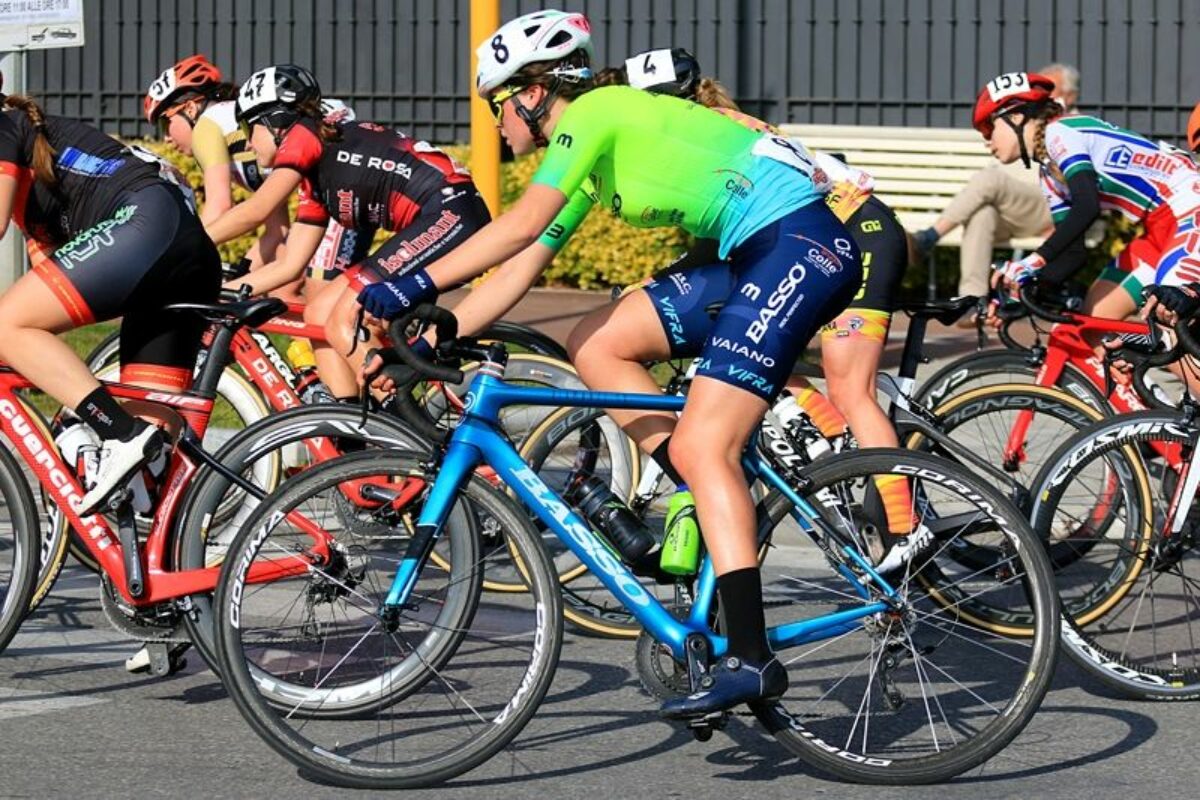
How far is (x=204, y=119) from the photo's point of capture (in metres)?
9.95

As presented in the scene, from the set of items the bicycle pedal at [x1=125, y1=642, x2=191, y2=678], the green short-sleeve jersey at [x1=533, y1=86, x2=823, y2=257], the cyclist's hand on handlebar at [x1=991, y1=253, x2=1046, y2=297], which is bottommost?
the bicycle pedal at [x1=125, y1=642, x2=191, y2=678]

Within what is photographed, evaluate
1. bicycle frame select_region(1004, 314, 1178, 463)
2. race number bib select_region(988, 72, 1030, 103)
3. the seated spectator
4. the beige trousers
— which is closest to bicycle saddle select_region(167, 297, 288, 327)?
bicycle frame select_region(1004, 314, 1178, 463)

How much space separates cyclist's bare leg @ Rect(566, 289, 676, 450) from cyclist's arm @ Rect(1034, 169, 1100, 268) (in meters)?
2.66

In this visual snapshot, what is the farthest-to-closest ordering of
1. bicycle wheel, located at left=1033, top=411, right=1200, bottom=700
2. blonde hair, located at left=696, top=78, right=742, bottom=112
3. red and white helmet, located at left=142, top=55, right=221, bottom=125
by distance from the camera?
red and white helmet, located at left=142, top=55, right=221, bottom=125 < blonde hair, located at left=696, top=78, right=742, bottom=112 < bicycle wheel, located at left=1033, top=411, right=1200, bottom=700

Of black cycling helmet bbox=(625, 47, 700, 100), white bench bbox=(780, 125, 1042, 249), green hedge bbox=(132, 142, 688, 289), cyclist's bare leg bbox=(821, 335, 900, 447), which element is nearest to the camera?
cyclist's bare leg bbox=(821, 335, 900, 447)

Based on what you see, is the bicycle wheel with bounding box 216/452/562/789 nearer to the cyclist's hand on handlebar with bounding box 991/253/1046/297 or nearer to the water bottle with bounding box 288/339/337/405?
the water bottle with bounding box 288/339/337/405

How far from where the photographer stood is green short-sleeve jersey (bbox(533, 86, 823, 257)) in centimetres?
564

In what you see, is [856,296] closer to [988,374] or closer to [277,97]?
[988,374]

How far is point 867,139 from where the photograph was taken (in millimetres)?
16484

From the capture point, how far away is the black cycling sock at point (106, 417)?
20.2 ft

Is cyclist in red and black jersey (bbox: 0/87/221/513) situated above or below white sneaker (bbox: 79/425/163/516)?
above

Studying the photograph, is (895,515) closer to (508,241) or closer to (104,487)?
(508,241)

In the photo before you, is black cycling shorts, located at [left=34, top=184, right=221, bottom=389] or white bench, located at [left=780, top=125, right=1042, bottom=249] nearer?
black cycling shorts, located at [left=34, top=184, right=221, bottom=389]

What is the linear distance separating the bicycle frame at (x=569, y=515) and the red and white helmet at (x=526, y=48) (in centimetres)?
78
